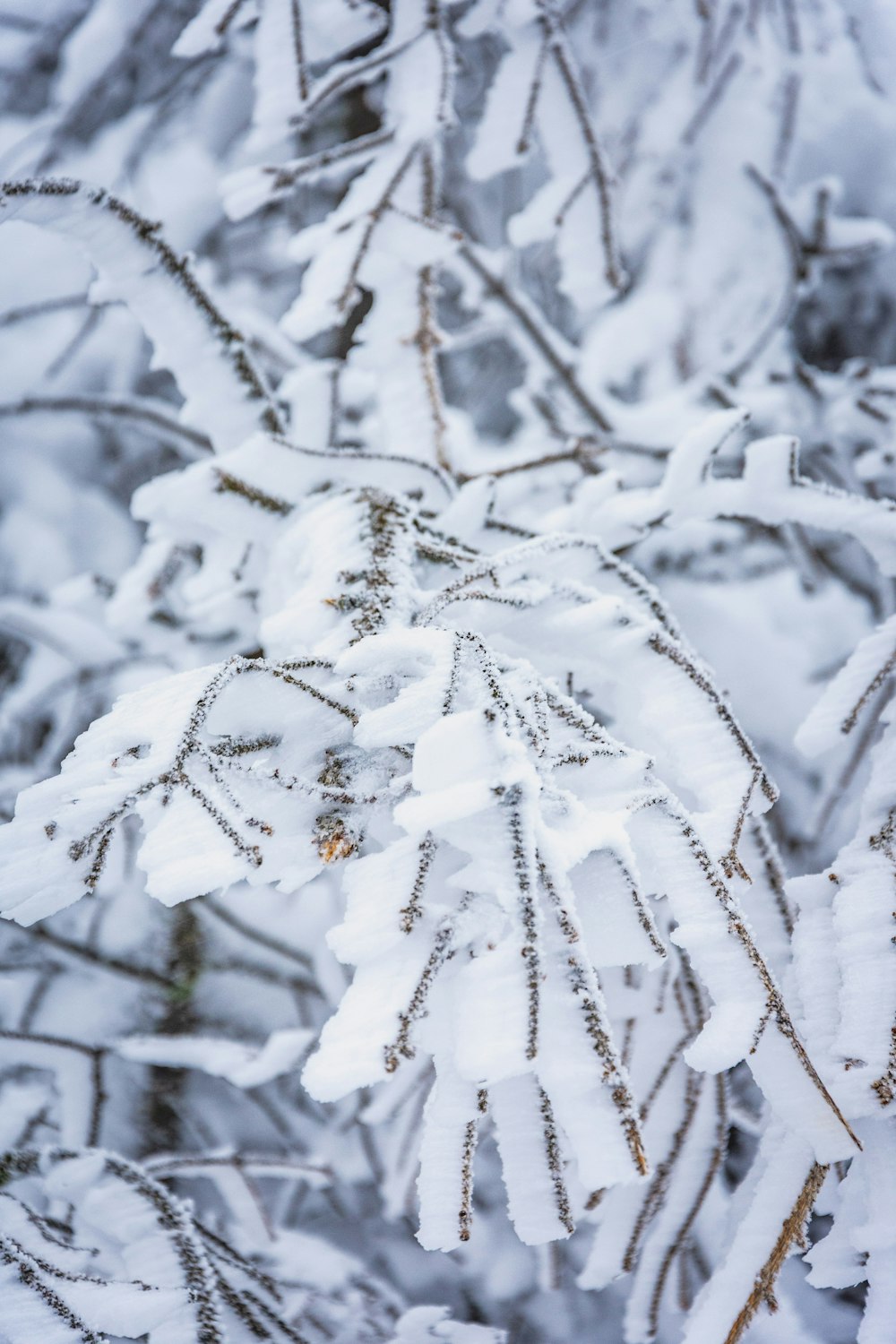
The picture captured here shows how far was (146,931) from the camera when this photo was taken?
1510 millimetres

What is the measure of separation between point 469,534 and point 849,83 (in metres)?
1.70

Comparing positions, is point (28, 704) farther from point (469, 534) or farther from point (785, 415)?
point (785, 415)

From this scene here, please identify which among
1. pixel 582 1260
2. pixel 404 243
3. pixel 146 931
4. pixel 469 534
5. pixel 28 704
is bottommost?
pixel 582 1260

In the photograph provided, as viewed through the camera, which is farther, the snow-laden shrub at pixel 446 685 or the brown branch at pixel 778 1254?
the brown branch at pixel 778 1254

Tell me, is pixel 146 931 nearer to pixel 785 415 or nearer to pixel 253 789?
pixel 253 789

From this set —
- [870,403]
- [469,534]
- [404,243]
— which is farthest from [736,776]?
[870,403]

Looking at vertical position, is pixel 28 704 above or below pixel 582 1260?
above

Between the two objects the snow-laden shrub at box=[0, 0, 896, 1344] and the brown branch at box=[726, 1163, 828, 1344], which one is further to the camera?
the brown branch at box=[726, 1163, 828, 1344]

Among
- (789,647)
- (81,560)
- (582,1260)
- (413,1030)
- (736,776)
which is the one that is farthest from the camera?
(81,560)

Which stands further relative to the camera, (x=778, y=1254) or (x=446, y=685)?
(x=778, y=1254)

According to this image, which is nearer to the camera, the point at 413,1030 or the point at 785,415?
the point at 413,1030

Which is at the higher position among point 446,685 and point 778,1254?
point 446,685

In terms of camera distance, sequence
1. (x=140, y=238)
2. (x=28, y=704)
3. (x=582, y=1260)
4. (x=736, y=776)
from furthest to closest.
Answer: (x=28, y=704)
(x=582, y=1260)
(x=140, y=238)
(x=736, y=776)

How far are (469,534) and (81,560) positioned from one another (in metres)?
1.38
